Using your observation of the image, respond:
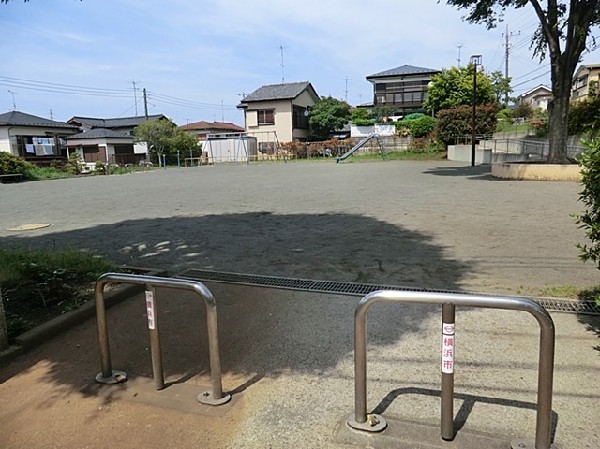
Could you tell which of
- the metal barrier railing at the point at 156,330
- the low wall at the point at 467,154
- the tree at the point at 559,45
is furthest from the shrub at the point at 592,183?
the low wall at the point at 467,154

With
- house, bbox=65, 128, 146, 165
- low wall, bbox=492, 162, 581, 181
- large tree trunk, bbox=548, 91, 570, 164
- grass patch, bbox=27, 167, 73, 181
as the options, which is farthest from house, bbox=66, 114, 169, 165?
large tree trunk, bbox=548, 91, 570, 164

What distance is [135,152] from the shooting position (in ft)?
126

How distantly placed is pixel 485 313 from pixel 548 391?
1.72 meters

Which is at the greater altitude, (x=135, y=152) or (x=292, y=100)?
(x=292, y=100)

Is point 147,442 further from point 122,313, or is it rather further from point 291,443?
point 122,313

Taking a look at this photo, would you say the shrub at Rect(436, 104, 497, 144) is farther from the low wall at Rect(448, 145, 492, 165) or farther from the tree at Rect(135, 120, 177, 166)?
the tree at Rect(135, 120, 177, 166)

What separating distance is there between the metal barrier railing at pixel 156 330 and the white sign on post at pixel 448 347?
1176 mm

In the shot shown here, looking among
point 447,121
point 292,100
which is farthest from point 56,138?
point 447,121

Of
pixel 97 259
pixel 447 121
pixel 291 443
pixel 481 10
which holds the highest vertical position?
pixel 481 10

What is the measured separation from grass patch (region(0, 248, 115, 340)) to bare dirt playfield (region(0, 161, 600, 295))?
2.72 ft

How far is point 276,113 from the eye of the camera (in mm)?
41656

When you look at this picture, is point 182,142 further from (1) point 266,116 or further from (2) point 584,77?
(2) point 584,77

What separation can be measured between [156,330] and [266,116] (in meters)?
41.2

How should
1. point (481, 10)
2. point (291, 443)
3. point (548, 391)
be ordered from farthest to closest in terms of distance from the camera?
point (481, 10) < point (291, 443) < point (548, 391)
